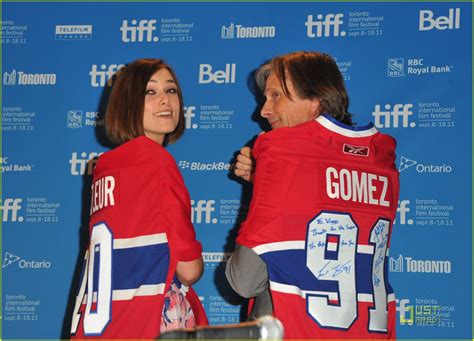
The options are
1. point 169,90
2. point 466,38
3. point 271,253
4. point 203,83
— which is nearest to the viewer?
point 271,253

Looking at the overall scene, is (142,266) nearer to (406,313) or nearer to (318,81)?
(318,81)

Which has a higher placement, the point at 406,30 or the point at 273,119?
the point at 406,30

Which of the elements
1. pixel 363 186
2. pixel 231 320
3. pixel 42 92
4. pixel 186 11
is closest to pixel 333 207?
pixel 363 186

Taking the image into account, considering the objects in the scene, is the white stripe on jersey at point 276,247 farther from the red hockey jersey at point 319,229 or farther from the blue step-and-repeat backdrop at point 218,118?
the blue step-and-repeat backdrop at point 218,118

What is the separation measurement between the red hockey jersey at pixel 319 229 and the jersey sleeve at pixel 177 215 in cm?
30

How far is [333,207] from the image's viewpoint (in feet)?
8.02

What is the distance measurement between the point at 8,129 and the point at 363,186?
2.63 m

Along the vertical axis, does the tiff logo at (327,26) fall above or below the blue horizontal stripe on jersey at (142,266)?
above

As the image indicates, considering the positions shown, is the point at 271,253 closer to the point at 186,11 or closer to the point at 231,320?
the point at 231,320

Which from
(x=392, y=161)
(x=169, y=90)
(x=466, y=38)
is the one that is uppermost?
(x=466, y=38)

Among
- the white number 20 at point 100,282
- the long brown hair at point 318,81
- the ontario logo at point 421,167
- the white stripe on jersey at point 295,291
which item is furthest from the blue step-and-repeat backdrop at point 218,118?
the white stripe on jersey at point 295,291

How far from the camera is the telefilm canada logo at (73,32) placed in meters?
4.36

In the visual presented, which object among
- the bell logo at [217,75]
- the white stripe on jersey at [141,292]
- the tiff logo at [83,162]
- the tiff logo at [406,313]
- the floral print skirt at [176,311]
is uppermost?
the bell logo at [217,75]

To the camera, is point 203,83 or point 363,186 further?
point 203,83
